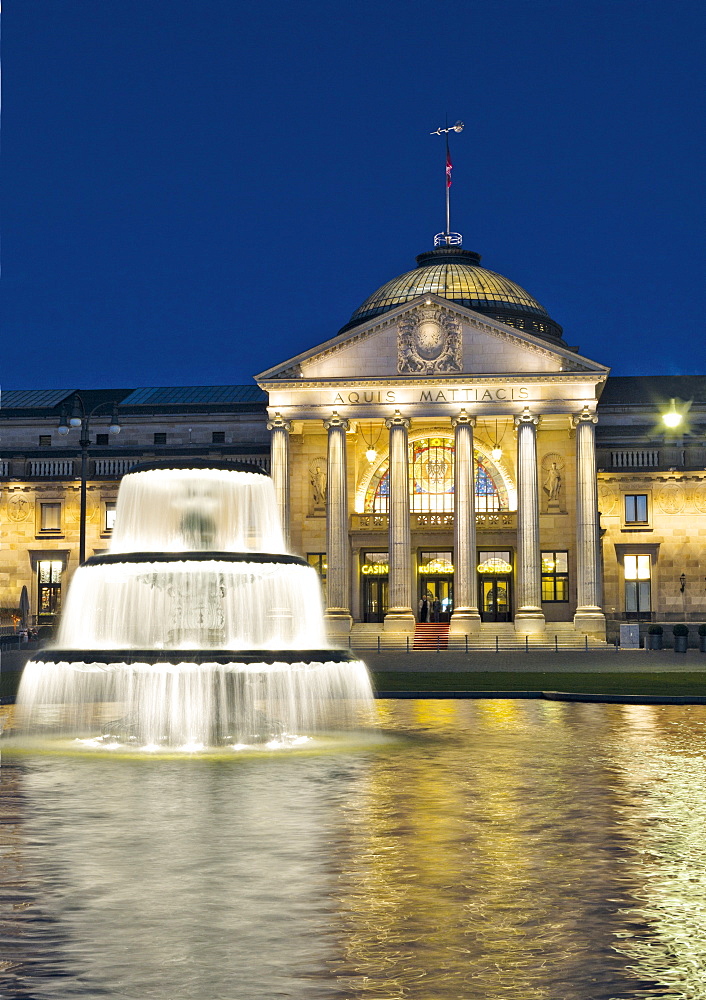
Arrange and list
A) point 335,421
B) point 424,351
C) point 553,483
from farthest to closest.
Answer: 1. point 553,483
2. point 335,421
3. point 424,351

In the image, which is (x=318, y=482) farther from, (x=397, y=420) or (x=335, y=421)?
(x=397, y=420)

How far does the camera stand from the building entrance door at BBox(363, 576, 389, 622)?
252ft

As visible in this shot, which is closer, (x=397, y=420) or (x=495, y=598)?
(x=397, y=420)

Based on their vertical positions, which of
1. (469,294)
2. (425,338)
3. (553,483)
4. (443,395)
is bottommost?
(553,483)

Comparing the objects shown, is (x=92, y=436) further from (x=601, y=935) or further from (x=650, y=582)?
(x=601, y=935)

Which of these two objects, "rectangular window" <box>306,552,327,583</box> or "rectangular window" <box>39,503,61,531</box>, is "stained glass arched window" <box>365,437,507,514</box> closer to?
"rectangular window" <box>306,552,327,583</box>

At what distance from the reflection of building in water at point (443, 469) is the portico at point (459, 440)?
107 millimetres

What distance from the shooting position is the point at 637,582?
257ft

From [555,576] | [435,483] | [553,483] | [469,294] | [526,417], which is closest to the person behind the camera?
[526,417]

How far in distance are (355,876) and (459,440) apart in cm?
5989

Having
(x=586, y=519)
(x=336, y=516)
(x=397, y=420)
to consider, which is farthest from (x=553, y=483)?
(x=336, y=516)

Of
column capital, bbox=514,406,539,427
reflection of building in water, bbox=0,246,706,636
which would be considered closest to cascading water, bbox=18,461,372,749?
reflection of building in water, bbox=0,246,706,636

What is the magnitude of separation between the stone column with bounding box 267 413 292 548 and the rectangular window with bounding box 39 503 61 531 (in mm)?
16728

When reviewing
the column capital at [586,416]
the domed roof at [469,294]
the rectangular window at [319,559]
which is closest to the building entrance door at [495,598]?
the rectangular window at [319,559]
